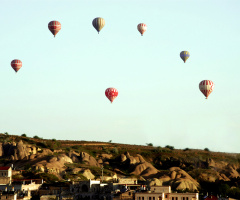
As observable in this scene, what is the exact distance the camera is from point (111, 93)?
548ft

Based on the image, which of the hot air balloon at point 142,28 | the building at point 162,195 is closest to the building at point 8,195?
the building at point 162,195

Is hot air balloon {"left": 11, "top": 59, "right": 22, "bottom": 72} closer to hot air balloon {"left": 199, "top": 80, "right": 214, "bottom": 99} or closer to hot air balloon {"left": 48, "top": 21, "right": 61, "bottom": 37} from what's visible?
hot air balloon {"left": 48, "top": 21, "right": 61, "bottom": 37}

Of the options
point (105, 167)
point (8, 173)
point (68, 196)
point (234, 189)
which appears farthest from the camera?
point (105, 167)

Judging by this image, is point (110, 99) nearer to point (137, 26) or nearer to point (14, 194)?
point (137, 26)

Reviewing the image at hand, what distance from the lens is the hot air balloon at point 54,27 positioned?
575ft

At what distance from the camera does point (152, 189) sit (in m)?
133

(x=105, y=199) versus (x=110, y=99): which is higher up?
(x=110, y=99)

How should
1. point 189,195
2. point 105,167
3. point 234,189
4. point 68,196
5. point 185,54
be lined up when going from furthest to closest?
point 105,167 → point 185,54 → point 234,189 → point 68,196 → point 189,195

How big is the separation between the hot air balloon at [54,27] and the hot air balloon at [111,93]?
2316cm

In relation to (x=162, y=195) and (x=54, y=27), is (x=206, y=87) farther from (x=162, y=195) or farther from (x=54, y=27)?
(x=54, y=27)

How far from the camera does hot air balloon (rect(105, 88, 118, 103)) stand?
16662cm

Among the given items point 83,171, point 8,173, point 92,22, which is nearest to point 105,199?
point 8,173

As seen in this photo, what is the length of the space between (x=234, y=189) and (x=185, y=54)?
4022 cm

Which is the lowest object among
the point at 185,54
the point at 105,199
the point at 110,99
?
the point at 105,199
